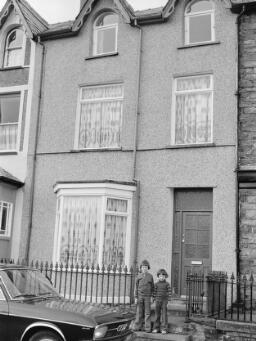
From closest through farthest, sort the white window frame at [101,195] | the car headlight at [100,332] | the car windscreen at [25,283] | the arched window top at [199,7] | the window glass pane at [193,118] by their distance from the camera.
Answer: the car headlight at [100,332] → the car windscreen at [25,283] → the white window frame at [101,195] → the window glass pane at [193,118] → the arched window top at [199,7]

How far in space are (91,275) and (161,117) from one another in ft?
16.3

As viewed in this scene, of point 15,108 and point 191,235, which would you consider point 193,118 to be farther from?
point 15,108

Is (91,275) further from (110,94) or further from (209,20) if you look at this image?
(209,20)

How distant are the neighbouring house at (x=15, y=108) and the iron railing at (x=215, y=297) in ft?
20.4

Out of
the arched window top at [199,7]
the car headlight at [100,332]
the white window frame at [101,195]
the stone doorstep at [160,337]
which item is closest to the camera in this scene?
the car headlight at [100,332]

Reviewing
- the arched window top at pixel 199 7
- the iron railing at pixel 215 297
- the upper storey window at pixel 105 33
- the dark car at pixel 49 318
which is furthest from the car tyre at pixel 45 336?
the arched window top at pixel 199 7

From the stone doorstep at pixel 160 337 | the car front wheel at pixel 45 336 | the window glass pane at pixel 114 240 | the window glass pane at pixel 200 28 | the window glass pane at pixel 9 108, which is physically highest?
the window glass pane at pixel 200 28

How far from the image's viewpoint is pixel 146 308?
34.7 feet

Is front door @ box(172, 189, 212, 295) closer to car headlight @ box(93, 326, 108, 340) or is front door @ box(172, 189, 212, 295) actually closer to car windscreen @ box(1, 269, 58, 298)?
car windscreen @ box(1, 269, 58, 298)

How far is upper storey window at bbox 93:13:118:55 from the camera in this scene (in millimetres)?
15828

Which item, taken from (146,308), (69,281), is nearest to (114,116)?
(69,281)

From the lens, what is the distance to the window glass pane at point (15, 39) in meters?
17.2

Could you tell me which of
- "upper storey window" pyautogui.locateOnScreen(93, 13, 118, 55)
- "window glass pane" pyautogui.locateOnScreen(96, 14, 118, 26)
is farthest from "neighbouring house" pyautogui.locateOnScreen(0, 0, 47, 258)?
"window glass pane" pyautogui.locateOnScreen(96, 14, 118, 26)

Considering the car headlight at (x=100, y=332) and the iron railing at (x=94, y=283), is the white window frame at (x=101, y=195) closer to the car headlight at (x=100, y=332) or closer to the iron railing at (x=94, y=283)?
the iron railing at (x=94, y=283)
